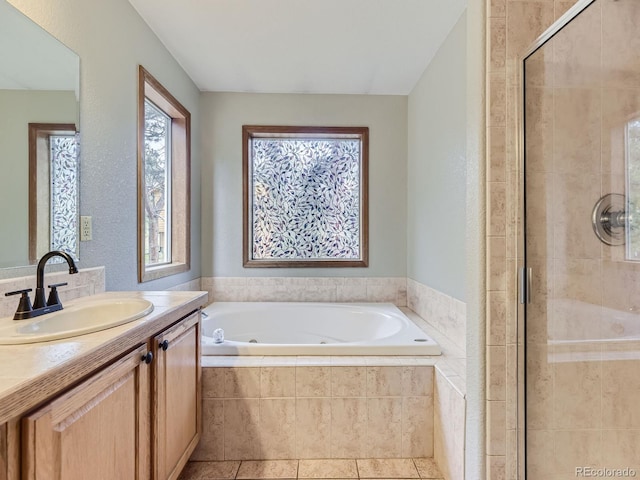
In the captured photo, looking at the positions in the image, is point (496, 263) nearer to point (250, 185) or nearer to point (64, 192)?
point (64, 192)

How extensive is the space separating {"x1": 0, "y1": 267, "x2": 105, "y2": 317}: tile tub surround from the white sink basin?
0.07m

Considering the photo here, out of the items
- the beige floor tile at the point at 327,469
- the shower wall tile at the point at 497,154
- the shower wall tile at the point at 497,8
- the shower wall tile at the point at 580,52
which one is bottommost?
the beige floor tile at the point at 327,469

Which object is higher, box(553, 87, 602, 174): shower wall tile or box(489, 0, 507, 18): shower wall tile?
box(489, 0, 507, 18): shower wall tile

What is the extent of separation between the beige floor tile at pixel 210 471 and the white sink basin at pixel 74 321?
93 cm

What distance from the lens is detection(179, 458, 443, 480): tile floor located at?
163 centimetres

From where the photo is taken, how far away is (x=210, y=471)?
5.50 ft

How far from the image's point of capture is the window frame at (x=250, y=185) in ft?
9.87

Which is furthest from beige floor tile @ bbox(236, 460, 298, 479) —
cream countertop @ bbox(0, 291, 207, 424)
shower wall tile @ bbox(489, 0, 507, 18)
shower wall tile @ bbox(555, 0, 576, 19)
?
shower wall tile @ bbox(555, 0, 576, 19)

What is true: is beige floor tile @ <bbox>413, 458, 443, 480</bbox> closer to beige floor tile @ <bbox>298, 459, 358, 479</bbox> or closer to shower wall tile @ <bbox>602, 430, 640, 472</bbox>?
beige floor tile @ <bbox>298, 459, 358, 479</bbox>

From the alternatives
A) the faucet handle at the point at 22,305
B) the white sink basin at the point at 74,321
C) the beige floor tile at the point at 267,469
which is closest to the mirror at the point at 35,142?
the faucet handle at the point at 22,305

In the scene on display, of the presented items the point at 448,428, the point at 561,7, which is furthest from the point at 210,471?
the point at 561,7

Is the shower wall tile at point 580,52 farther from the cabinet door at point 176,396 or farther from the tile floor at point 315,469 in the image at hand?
the tile floor at point 315,469

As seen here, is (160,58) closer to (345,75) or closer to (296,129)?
(296,129)

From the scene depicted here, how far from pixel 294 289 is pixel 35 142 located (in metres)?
2.12
